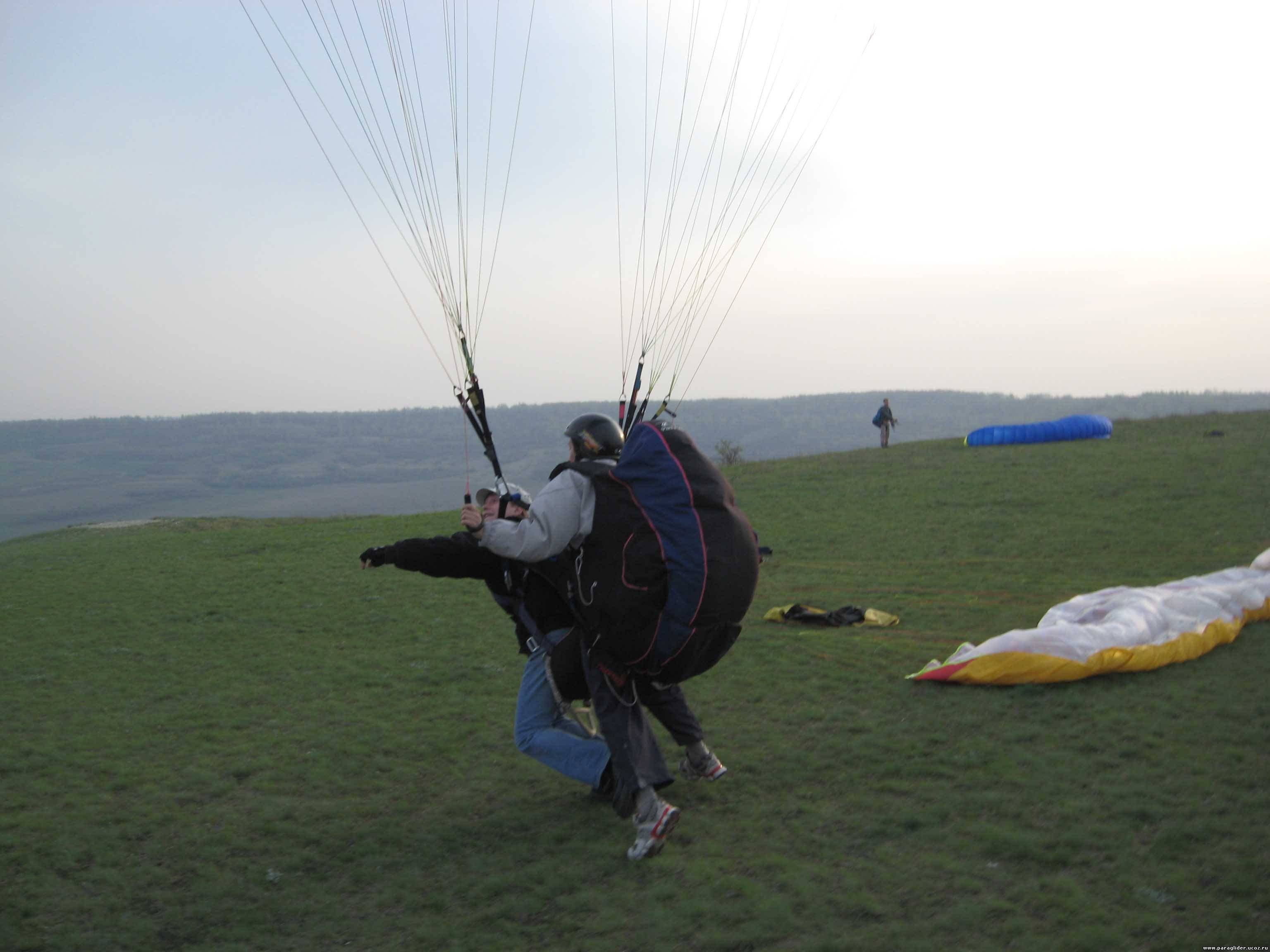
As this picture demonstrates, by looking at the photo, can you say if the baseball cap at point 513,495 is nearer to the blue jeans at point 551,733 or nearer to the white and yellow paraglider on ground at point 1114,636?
the blue jeans at point 551,733

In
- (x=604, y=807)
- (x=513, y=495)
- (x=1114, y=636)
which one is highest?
(x=513, y=495)

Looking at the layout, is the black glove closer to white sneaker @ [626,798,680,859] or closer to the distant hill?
white sneaker @ [626,798,680,859]

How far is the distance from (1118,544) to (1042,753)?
26.1 ft

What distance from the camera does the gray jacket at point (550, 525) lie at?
11.5 ft

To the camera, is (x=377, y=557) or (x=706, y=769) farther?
(x=706, y=769)

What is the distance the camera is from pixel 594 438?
4.02 m

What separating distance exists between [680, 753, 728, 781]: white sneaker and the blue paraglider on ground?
18.3 meters

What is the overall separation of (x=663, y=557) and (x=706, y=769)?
1.32 m

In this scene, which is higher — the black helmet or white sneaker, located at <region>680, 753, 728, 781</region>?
the black helmet

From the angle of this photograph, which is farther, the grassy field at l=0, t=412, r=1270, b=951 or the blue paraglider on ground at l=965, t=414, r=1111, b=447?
the blue paraglider on ground at l=965, t=414, r=1111, b=447

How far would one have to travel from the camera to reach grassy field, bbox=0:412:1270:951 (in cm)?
305

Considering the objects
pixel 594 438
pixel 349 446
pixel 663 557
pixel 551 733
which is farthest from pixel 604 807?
pixel 349 446

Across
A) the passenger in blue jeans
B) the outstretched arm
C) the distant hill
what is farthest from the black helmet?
the distant hill

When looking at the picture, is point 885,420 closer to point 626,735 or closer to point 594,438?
point 594,438
